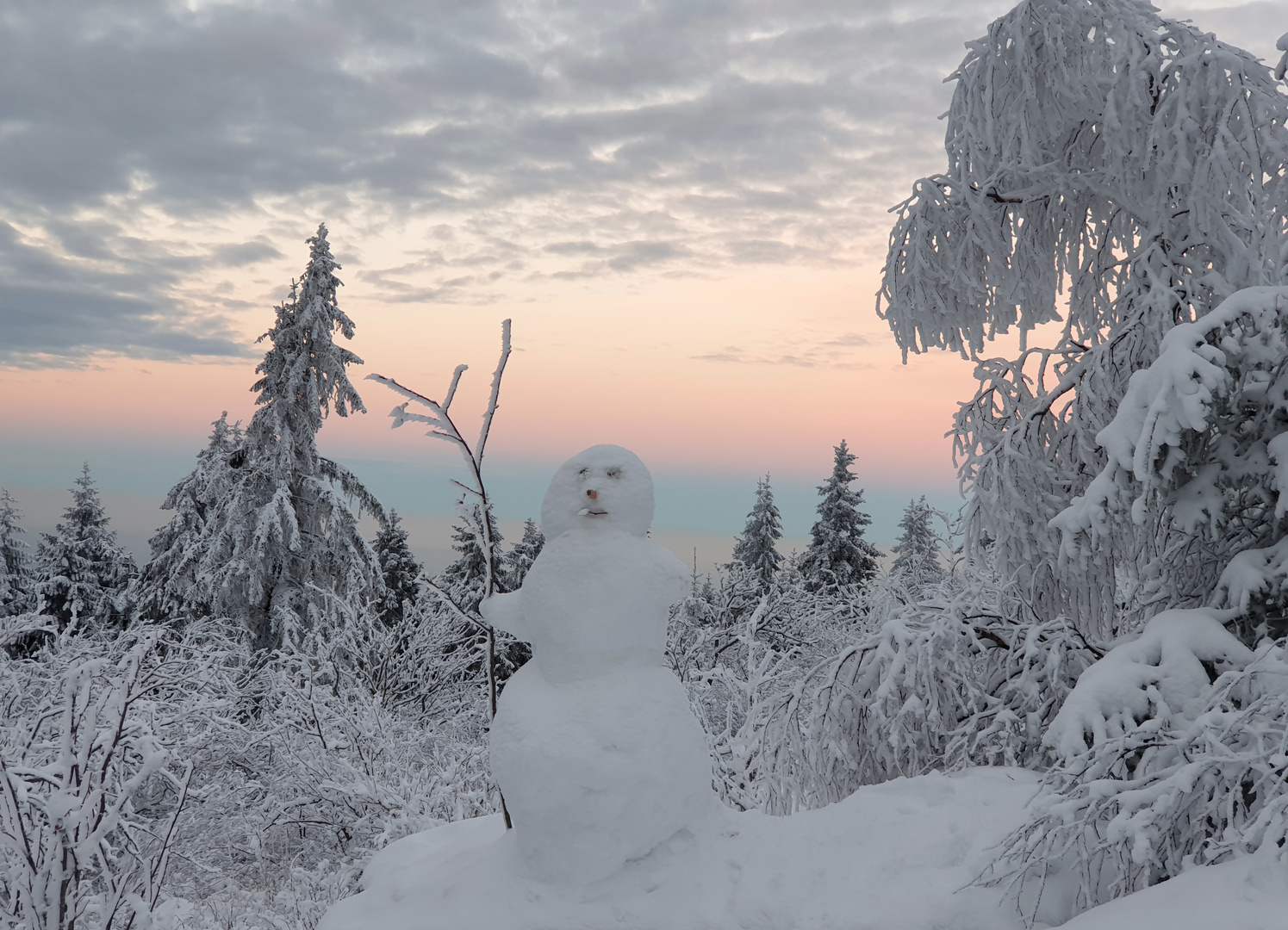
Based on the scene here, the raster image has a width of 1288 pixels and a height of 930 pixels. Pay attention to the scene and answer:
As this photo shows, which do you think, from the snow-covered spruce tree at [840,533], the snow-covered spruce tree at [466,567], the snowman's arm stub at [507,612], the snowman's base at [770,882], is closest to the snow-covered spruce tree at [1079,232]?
the snowman's base at [770,882]

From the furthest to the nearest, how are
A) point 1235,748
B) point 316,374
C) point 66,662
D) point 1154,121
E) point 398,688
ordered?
point 316,374
point 398,688
point 66,662
point 1154,121
point 1235,748

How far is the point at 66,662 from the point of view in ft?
37.1

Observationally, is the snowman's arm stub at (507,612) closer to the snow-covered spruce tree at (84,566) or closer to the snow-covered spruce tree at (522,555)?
the snow-covered spruce tree at (522,555)

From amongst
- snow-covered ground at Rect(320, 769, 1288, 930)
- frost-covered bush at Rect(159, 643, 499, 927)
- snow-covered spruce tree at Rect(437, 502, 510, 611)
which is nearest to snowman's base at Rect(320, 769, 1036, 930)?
snow-covered ground at Rect(320, 769, 1288, 930)

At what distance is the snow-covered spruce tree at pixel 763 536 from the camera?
26.6 meters

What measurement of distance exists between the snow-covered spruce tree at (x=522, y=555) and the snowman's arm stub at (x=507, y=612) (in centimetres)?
1307

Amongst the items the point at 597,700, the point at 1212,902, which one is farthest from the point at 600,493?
the point at 1212,902

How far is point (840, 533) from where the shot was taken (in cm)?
2492

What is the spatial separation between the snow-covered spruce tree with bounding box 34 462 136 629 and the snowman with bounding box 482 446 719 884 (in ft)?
72.4

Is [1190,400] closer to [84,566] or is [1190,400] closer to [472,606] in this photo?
[472,606]

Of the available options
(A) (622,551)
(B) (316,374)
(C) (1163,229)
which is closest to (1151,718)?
(A) (622,551)

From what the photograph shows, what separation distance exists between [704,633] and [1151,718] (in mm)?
11493

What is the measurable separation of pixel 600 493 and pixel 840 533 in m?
21.1

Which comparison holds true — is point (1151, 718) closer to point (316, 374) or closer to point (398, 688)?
point (398, 688)
